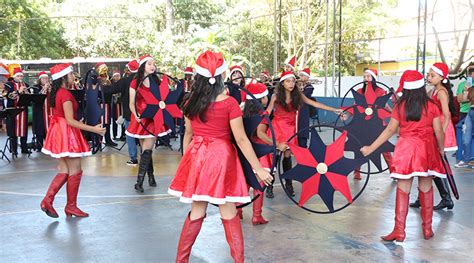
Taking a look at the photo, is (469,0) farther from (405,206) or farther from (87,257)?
(87,257)

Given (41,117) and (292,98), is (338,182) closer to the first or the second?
(292,98)

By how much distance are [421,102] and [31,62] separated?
2053 cm

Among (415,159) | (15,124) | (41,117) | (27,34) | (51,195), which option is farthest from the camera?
(27,34)

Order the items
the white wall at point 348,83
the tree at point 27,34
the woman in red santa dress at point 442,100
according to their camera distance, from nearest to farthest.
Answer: the woman in red santa dress at point 442,100 → the white wall at point 348,83 → the tree at point 27,34

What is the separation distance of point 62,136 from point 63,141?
6 centimetres

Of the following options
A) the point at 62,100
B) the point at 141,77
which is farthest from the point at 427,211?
the point at 141,77

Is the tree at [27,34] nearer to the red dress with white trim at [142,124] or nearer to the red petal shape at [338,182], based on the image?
the red dress with white trim at [142,124]

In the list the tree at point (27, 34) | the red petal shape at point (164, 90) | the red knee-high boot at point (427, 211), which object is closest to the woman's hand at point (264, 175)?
the red knee-high boot at point (427, 211)

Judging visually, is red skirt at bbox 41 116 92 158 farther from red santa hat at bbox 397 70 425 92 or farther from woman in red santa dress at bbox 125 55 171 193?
red santa hat at bbox 397 70 425 92

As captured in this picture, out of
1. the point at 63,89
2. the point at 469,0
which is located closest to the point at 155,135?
the point at 63,89

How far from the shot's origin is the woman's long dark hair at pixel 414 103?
192 inches

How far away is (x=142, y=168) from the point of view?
734 cm

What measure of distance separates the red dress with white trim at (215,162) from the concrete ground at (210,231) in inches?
36.4

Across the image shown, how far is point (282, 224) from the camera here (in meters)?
5.65
